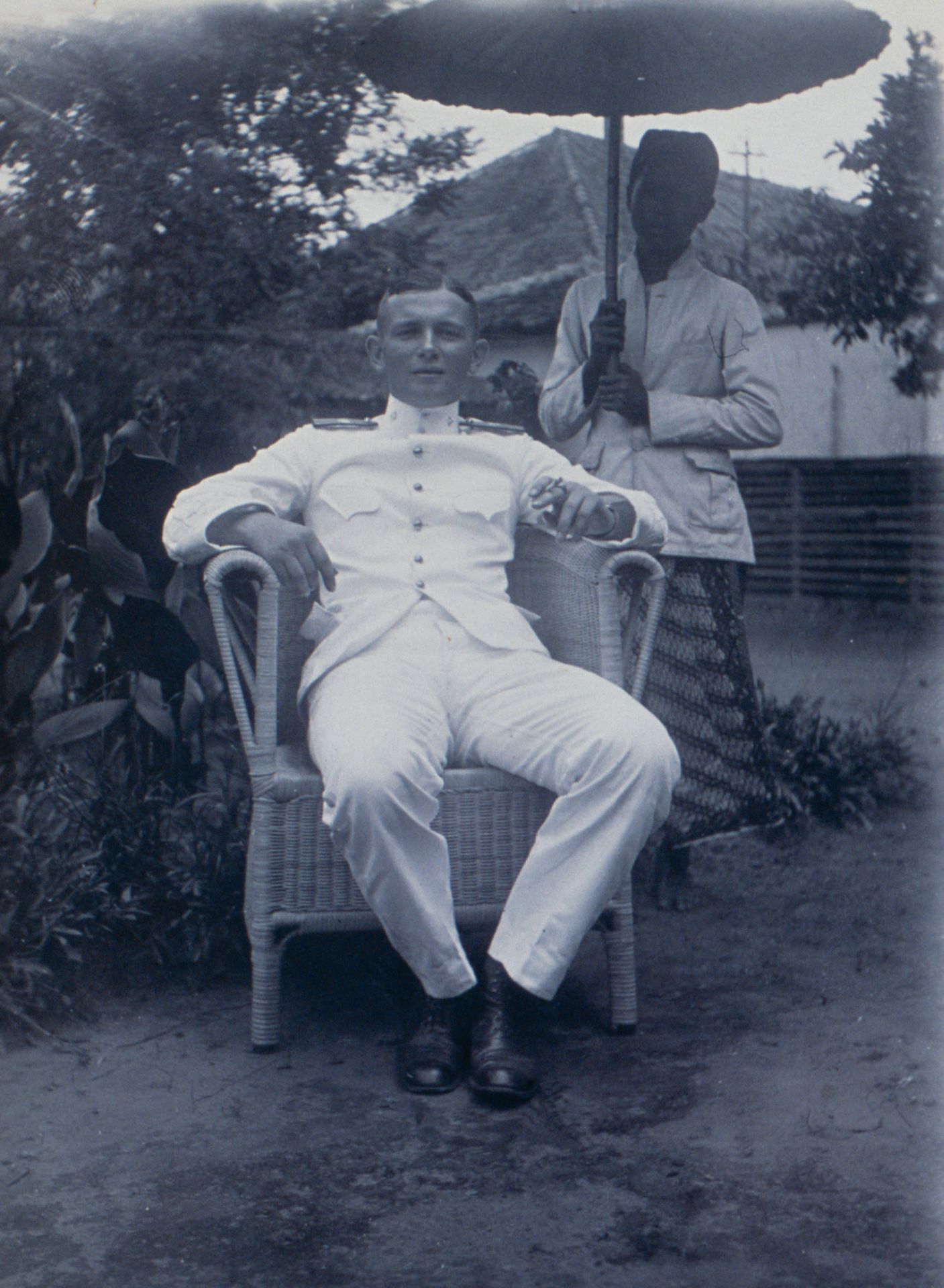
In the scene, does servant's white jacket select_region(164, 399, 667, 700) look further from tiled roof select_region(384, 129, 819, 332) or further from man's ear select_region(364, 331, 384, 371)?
tiled roof select_region(384, 129, 819, 332)

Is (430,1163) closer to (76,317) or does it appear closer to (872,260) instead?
(76,317)

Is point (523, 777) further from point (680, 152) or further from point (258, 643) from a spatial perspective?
point (680, 152)

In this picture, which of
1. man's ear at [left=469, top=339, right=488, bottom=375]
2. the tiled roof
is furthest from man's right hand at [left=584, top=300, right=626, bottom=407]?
the tiled roof

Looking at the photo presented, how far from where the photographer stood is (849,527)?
1136 cm

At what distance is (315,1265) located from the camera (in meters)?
1.90

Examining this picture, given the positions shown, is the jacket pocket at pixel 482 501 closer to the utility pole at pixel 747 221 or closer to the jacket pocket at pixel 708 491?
the jacket pocket at pixel 708 491

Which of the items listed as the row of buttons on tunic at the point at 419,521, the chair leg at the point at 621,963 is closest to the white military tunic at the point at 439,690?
the row of buttons on tunic at the point at 419,521

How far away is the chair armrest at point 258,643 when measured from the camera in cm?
273

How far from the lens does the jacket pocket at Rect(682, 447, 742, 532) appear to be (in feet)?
12.0

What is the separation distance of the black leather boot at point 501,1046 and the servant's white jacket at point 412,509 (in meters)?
0.74

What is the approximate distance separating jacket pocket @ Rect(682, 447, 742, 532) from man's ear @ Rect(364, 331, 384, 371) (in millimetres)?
962

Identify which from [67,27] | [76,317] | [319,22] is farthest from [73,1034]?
[319,22]

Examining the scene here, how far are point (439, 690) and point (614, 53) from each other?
198 cm

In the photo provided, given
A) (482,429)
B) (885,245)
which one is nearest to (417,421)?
(482,429)
